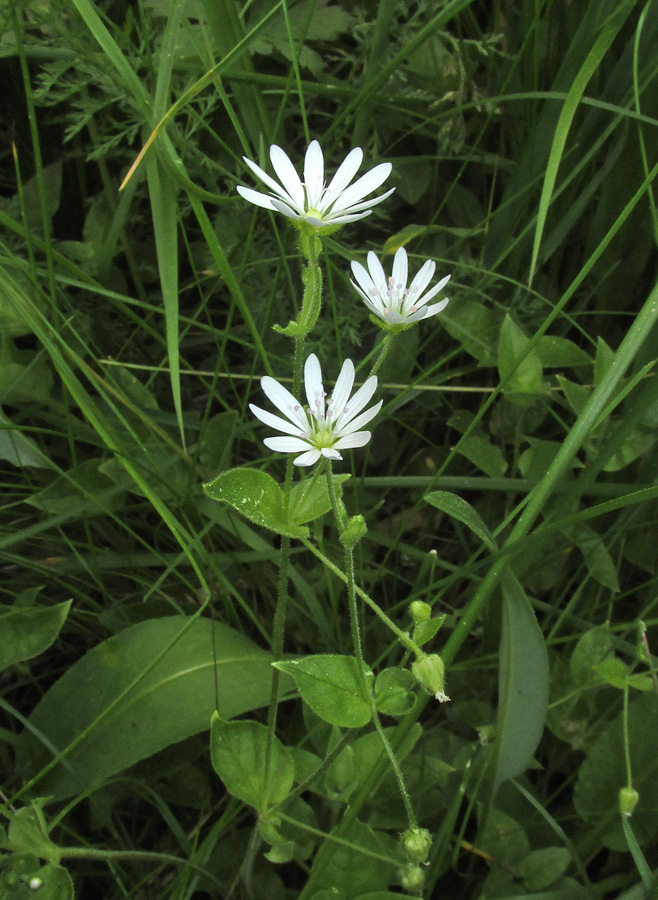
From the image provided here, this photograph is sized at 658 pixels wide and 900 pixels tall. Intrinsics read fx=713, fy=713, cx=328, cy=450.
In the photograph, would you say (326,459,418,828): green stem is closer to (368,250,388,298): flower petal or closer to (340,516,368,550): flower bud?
(340,516,368,550): flower bud

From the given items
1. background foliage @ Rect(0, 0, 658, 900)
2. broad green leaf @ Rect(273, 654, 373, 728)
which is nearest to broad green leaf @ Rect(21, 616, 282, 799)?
background foliage @ Rect(0, 0, 658, 900)

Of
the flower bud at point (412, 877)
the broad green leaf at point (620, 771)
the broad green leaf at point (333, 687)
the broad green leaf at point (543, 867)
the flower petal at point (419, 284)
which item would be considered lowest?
the broad green leaf at point (543, 867)

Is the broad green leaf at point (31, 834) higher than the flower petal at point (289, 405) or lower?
lower

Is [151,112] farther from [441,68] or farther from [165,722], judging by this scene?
[165,722]

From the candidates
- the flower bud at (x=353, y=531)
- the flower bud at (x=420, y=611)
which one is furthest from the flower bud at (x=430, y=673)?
the flower bud at (x=353, y=531)

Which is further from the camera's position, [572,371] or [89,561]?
[572,371]

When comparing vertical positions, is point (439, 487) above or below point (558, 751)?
above

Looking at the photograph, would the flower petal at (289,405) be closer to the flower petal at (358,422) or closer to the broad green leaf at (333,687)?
the flower petal at (358,422)

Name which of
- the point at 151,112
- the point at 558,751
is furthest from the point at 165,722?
the point at 151,112
